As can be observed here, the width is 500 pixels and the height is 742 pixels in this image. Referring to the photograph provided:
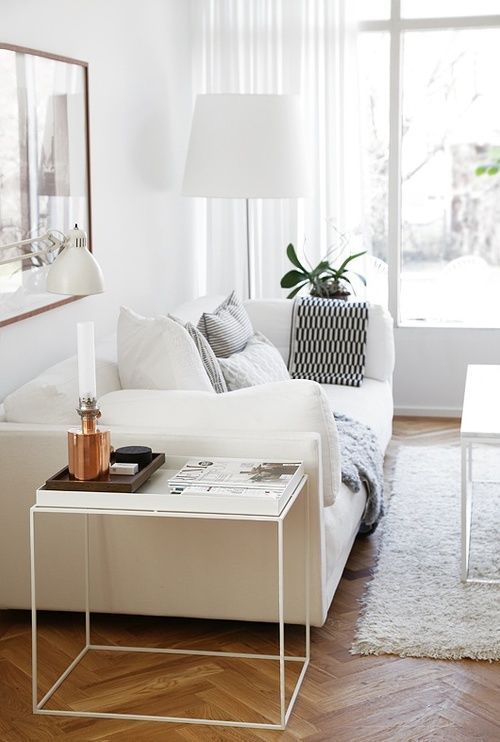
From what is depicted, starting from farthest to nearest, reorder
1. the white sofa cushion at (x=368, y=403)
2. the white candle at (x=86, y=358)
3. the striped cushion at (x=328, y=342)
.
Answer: the striped cushion at (x=328, y=342) < the white sofa cushion at (x=368, y=403) < the white candle at (x=86, y=358)

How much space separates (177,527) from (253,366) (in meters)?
1.05

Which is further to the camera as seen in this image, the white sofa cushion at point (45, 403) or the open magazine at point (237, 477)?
the white sofa cushion at point (45, 403)

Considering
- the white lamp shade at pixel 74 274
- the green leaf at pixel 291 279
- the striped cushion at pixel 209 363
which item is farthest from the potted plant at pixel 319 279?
the white lamp shade at pixel 74 274

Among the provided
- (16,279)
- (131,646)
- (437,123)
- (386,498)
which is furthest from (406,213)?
(131,646)

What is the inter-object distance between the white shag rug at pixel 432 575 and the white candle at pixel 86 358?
1.06m

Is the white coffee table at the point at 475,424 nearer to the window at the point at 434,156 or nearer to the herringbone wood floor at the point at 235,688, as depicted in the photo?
the herringbone wood floor at the point at 235,688

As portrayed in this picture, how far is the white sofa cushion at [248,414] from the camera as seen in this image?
9.66ft

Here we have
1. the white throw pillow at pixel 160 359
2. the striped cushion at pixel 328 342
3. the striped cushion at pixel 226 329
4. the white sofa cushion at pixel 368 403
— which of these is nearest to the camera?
the white throw pillow at pixel 160 359

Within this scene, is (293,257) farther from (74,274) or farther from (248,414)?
(74,274)

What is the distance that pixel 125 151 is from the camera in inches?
184

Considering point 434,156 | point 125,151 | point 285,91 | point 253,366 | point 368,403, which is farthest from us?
point 434,156

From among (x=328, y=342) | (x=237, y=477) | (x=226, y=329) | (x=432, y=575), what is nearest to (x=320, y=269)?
(x=328, y=342)

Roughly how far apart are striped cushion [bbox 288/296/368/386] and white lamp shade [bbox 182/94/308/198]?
1.89ft

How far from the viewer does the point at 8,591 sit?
3.09m
